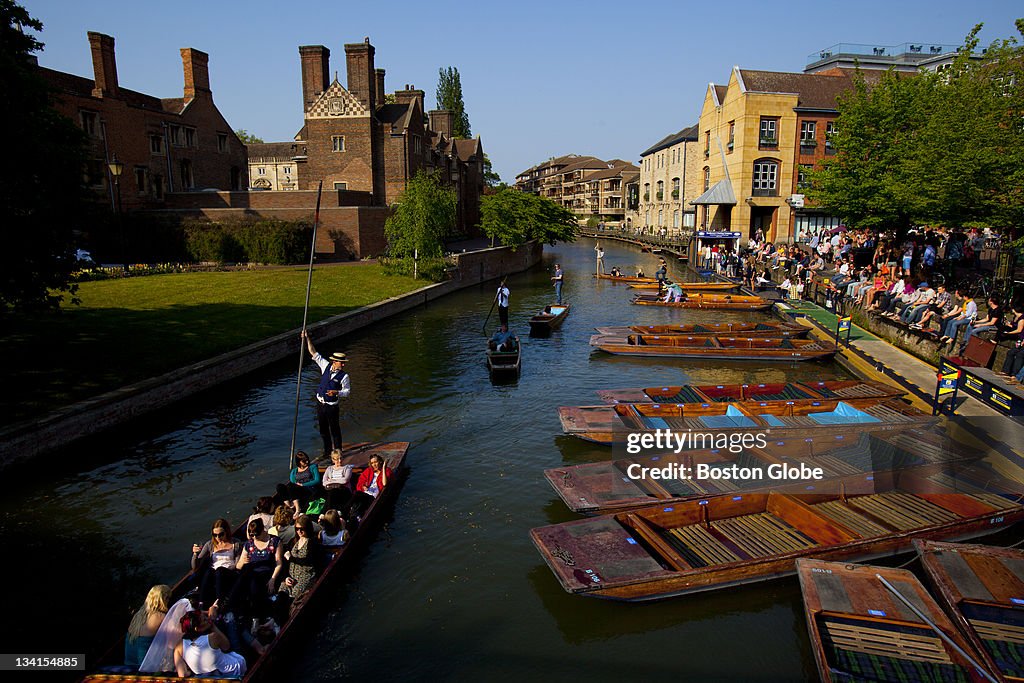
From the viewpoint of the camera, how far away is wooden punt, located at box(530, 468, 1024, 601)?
329 inches

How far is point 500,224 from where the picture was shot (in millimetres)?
49125

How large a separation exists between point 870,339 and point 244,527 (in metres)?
20.9

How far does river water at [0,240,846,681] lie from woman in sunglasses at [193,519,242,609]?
1263 mm

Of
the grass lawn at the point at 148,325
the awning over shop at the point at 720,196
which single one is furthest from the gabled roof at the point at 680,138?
the grass lawn at the point at 148,325

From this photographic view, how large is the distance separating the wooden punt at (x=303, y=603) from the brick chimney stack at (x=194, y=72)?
46.7 meters

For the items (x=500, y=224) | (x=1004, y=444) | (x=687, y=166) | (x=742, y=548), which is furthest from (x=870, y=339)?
(x=687, y=166)

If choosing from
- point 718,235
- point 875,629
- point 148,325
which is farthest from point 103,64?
point 875,629

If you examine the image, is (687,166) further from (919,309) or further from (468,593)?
(468,593)

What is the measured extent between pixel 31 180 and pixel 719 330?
2136 centimetres

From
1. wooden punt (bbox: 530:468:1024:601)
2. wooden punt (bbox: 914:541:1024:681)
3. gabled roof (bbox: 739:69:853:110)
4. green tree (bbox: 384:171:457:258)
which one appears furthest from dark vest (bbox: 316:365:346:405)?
gabled roof (bbox: 739:69:853:110)

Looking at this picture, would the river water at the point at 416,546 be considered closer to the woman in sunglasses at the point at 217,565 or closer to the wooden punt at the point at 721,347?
the woman in sunglasses at the point at 217,565

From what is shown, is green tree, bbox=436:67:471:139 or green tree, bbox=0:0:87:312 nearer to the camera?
green tree, bbox=0:0:87:312

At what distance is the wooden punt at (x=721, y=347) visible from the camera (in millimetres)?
21484

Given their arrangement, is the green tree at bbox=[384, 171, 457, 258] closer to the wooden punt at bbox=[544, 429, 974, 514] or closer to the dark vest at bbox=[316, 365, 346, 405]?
the dark vest at bbox=[316, 365, 346, 405]
